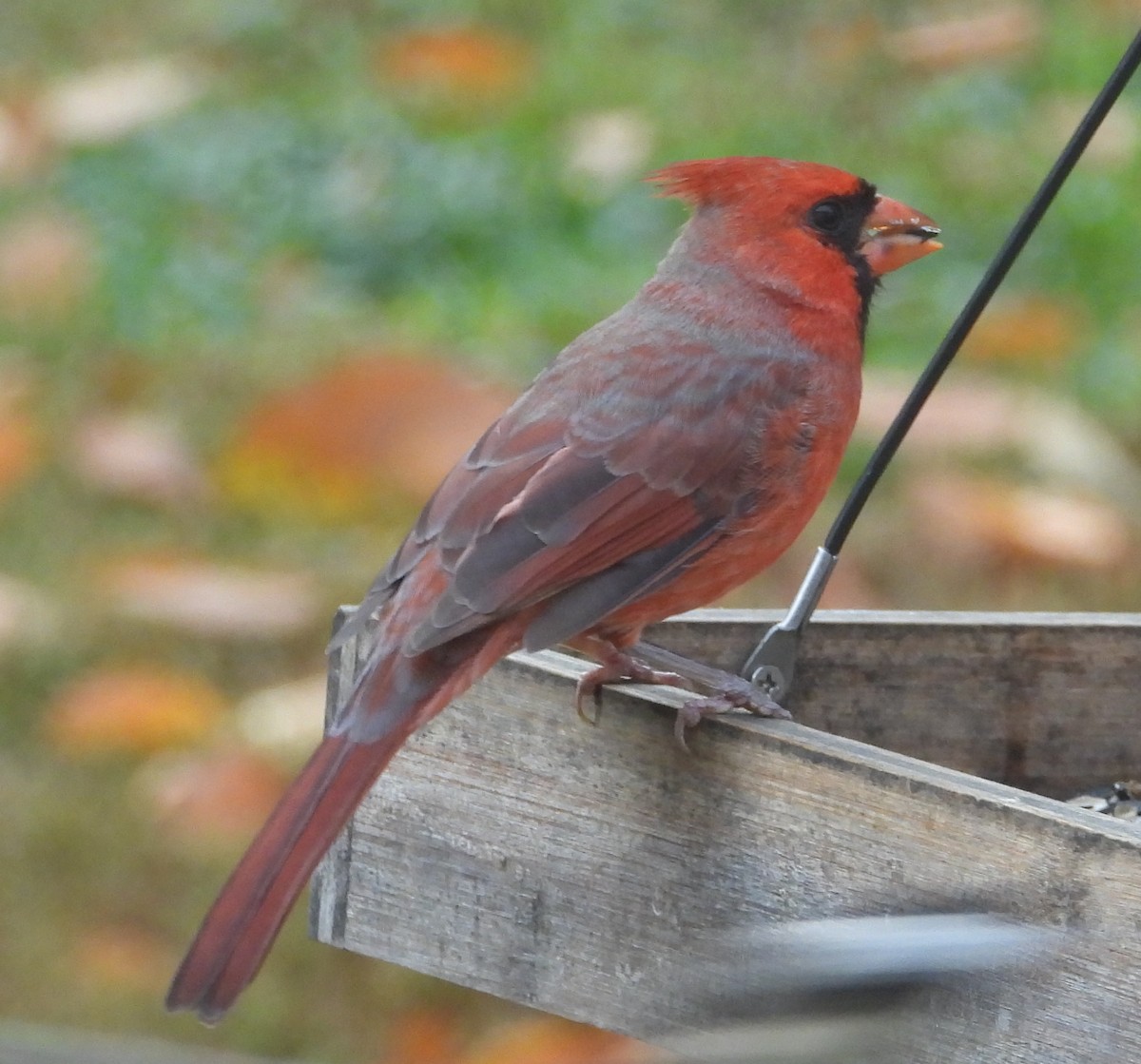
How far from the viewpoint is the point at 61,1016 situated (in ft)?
11.1

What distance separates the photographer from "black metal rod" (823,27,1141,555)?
2.51 metres

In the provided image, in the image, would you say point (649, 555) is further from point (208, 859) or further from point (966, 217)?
point (966, 217)

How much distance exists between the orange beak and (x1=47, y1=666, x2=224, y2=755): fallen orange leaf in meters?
1.49

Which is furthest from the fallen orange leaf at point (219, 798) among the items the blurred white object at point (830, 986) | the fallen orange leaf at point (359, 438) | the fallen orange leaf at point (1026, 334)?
the fallen orange leaf at point (1026, 334)

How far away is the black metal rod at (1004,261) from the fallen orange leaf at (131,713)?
1554mm

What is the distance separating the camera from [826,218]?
2.90m

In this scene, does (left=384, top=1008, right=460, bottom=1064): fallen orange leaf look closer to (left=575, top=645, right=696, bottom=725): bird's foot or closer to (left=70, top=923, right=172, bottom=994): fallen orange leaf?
(left=70, top=923, right=172, bottom=994): fallen orange leaf

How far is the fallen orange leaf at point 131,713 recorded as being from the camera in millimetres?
3906

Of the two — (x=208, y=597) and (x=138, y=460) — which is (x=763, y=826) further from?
(x=138, y=460)

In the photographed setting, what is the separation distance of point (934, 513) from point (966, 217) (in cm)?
123

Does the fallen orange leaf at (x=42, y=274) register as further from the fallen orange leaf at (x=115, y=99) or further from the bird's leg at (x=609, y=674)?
the bird's leg at (x=609, y=674)

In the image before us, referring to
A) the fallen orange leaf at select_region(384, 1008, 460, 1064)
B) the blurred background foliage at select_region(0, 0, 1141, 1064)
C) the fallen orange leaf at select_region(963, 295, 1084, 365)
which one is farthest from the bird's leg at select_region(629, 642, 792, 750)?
the fallen orange leaf at select_region(963, 295, 1084, 365)

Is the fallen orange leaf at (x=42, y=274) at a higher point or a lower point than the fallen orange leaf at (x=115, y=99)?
lower

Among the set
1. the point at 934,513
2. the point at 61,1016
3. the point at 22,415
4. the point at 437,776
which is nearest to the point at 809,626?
the point at 437,776
